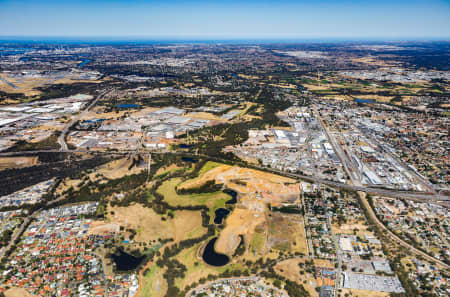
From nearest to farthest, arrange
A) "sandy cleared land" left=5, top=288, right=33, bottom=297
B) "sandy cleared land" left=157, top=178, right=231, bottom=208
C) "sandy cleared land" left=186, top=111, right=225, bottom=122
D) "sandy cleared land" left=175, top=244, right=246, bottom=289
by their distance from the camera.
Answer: "sandy cleared land" left=5, top=288, right=33, bottom=297
"sandy cleared land" left=175, top=244, right=246, bottom=289
"sandy cleared land" left=157, top=178, right=231, bottom=208
"sandy cleared land" left=186, top=111, right=225, bottom=122

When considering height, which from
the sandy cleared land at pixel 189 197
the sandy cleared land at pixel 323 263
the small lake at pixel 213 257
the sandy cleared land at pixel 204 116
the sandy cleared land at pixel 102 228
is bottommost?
the small lake at pixel 213 257

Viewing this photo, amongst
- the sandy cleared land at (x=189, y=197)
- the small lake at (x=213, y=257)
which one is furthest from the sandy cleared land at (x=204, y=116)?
the small lake at (x=213, y=257)

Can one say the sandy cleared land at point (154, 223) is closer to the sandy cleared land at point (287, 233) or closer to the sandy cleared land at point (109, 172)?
the sandy cleared land at point (287, 233)

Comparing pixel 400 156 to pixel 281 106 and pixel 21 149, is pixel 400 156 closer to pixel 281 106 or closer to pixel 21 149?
pixel 281 106

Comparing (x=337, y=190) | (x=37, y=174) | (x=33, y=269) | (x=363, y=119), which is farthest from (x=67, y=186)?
(x=363, y=119)

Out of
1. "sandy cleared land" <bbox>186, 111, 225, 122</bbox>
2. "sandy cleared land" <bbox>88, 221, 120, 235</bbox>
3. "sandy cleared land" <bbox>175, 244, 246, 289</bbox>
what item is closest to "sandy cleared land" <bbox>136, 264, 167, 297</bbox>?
"sandy cleared land" <bbox>175, 244, 246, 289</bbox>

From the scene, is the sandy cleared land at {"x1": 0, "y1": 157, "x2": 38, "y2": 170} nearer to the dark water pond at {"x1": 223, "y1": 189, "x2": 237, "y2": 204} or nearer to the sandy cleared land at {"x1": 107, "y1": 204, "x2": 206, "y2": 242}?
the sandy cleared land at {"x1": 107, "y1": 204, "x2": 206, "y2": 242}
